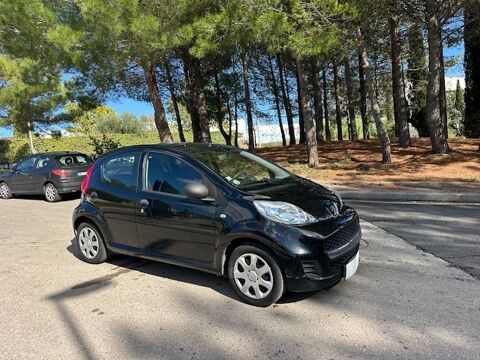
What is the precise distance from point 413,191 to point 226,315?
7.62m

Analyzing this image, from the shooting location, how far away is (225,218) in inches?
166

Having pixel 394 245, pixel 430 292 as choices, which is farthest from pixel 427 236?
pixel 430 292

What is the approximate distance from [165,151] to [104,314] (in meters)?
1.85

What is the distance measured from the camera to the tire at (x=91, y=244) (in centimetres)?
565

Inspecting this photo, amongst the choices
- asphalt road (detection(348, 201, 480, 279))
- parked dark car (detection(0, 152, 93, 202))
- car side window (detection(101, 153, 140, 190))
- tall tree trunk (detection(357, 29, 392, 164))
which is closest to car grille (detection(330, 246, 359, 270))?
asphalt road (detection(348, 201, 480, 279))

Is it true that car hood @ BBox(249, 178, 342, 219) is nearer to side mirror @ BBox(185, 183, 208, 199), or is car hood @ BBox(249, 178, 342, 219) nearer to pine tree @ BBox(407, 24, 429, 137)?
side mirror @ BBox(185, 183, 208, 199)

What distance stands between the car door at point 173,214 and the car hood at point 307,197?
62 cm

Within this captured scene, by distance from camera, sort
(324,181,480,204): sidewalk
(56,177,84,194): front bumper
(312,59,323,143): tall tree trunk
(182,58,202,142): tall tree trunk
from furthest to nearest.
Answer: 1. (312,59,323,143): tall tree trunk
2. (182,58,202,142): tall tree trunk
3. (56,177,84,194): front bumper
4. (324,181,480,204): sidewalk

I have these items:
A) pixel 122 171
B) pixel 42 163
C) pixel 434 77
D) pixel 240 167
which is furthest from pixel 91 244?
pixel 434 77

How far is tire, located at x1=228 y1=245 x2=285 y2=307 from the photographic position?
13.1 ft

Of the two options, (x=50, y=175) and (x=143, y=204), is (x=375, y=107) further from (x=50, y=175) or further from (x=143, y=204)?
(x=143, y=204)

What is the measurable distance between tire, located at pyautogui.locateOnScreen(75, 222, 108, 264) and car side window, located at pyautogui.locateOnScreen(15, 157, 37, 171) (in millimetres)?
8829

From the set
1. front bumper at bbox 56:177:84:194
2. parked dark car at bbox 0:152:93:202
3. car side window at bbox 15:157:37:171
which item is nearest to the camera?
front bumper at bbox 56:177:84:194

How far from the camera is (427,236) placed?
641 centimetres
